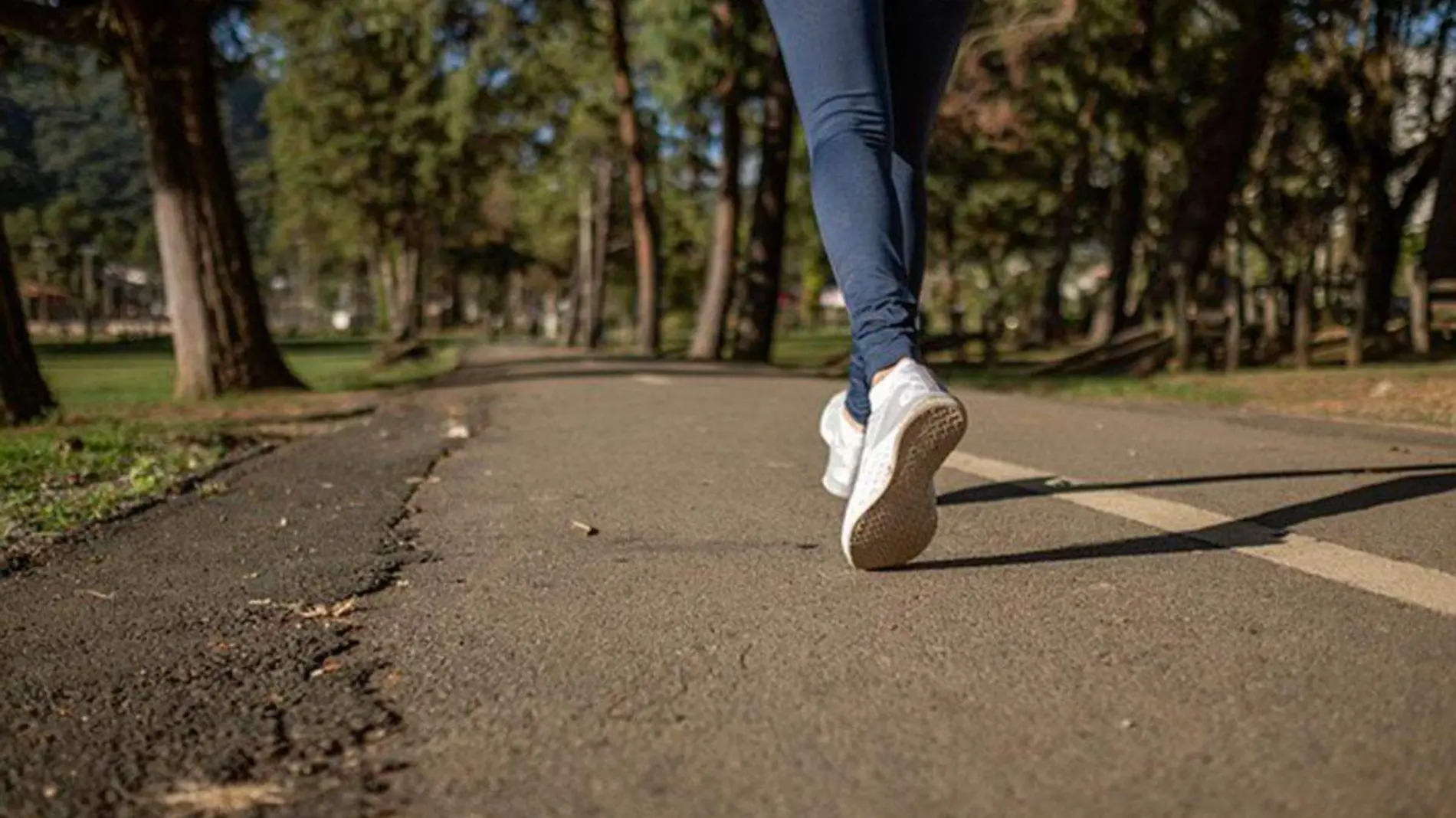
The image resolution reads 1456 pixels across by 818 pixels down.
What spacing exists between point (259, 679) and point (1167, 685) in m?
1.40

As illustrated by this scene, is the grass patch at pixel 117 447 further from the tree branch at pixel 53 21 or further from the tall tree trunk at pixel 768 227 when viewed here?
the tall tree trunk at pixel 768 227

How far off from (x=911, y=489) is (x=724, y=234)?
72.2ft

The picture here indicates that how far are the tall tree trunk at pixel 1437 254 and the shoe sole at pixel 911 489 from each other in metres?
15.7

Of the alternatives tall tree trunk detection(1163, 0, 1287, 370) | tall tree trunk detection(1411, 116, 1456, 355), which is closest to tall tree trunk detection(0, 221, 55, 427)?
tall tree trunk detection(1163, 0, 1287, 370)

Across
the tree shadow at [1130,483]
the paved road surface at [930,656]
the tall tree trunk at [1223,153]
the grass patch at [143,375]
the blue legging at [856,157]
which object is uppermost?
the tall tree trunk at [1223,153]

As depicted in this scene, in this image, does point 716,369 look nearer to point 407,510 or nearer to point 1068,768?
point 407,510

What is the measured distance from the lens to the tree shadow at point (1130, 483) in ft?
12.4

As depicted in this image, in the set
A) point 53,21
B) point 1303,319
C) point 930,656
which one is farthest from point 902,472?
point 1303,319

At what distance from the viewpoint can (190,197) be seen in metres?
11.7

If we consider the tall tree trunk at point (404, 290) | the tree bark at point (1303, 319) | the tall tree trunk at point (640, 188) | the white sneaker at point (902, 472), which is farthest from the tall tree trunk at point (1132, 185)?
the tall tree trunk at point (404, 290)

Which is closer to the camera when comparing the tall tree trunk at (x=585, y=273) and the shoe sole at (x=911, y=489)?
the shoe sole at (x=911, y=489)

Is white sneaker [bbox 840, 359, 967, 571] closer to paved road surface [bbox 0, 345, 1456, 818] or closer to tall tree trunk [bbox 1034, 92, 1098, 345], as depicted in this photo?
paved road surface [bbox 0, 345, 1456, 818]

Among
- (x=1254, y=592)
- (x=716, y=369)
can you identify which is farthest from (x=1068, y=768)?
(x=716, y=369)

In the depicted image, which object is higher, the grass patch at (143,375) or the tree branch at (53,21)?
the tree branch at (53,21)
